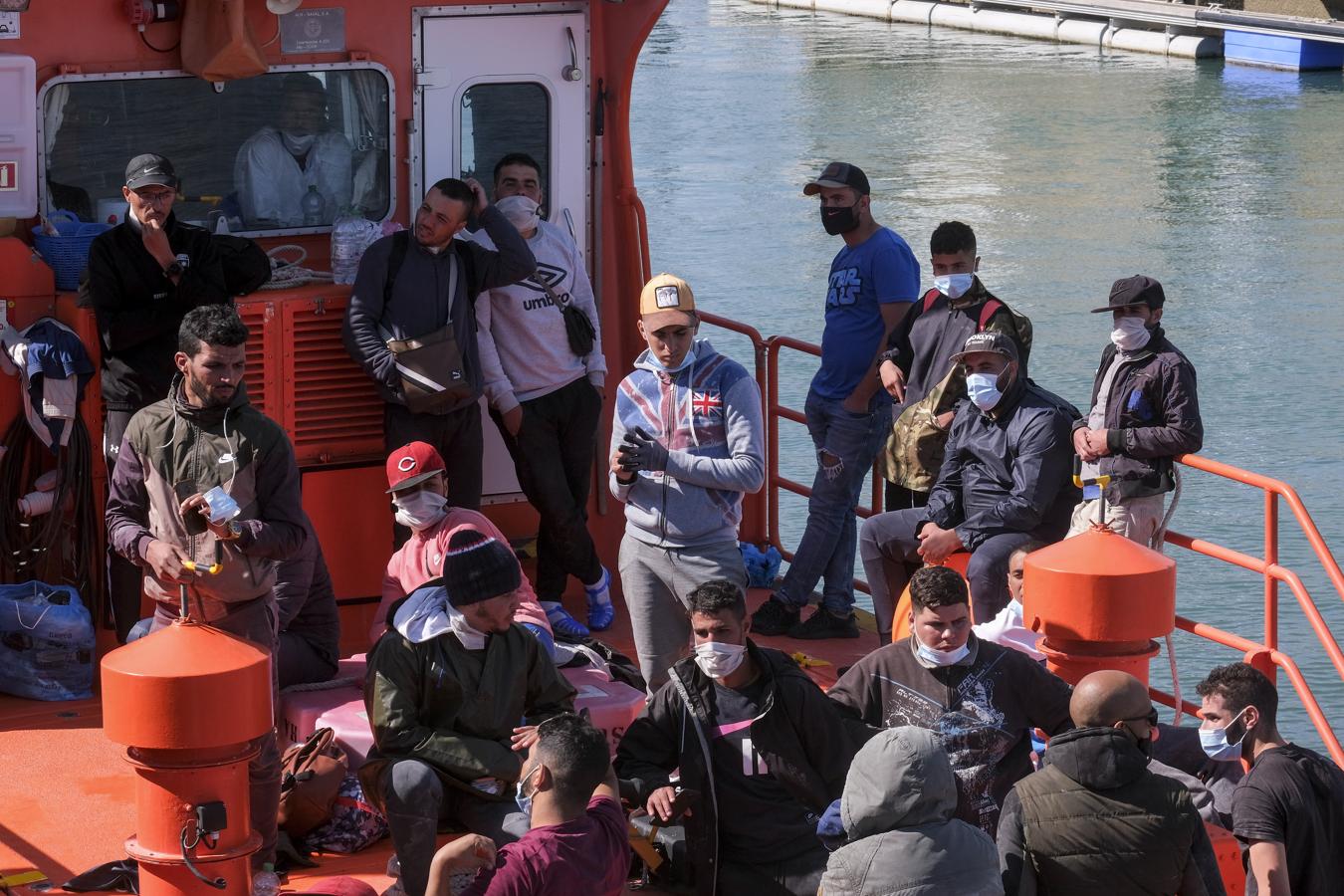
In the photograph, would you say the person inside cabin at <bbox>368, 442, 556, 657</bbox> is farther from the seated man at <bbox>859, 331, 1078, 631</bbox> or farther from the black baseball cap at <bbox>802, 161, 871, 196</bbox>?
the black baseball cap at <bbox>802, 161, 871, 196</bbox>

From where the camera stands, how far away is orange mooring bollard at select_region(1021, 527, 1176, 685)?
243 inches

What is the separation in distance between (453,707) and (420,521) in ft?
3.64

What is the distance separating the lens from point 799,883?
575 cm

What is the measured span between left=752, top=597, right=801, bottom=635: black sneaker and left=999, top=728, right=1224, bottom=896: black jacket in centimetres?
375

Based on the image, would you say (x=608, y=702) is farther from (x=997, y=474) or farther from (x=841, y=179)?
(x=841, y=179)

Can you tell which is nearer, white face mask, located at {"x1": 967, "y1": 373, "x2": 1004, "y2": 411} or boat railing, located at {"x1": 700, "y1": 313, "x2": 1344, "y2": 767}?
boat railing, located at {"x1": 700, "y1": 313, "x2": 1344, "y2": 767}

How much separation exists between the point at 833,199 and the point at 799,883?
11.4ft

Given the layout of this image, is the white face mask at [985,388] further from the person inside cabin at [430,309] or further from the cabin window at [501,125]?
the cabin window at [501,125]

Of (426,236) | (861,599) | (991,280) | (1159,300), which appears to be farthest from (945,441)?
(991,280)

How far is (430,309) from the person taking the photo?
789cm

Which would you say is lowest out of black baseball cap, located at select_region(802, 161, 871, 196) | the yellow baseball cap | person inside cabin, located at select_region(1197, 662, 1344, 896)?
person inside cabin, located at select_region(1197, 662, 1344, 896)

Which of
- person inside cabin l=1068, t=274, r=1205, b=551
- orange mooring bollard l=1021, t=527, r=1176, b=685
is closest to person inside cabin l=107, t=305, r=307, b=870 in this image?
orange mooring bollard l=1021, t=527, r=1176, b=685

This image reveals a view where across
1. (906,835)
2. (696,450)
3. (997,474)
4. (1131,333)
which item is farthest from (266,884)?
(1131,333)

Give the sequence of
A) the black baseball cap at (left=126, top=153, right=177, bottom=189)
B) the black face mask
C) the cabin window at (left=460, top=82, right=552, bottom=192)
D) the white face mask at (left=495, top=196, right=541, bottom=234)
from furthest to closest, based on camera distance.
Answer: the cabin window at (left=460, top=82, right=552, bottom=192) < the black face mask < the white face mask at (left=495, top=196, right=541, bottom=234) < the black baseball cap at (left=126, top=153, right=177, bottom=189)
